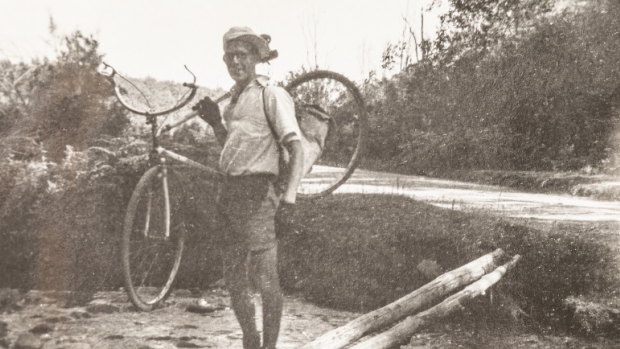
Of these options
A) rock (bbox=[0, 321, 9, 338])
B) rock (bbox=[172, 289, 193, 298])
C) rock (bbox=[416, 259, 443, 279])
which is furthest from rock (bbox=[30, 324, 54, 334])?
rock (bbox=[416, 259, 443, 279])

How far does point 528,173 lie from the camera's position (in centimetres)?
1187

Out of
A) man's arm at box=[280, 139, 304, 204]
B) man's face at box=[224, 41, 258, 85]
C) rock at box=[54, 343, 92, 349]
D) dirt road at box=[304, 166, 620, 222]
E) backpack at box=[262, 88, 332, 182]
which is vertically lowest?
rock at box=[54, 343, 92, 349]

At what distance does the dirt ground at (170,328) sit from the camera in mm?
5180

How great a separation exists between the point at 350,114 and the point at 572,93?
361 inches

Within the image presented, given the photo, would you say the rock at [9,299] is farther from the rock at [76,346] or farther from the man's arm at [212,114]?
the man's arm at [212,114]

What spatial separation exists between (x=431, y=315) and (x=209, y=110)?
283 centimetres

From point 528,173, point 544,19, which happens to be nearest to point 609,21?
point 544,19

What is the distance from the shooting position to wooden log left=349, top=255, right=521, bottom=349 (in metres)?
4.66

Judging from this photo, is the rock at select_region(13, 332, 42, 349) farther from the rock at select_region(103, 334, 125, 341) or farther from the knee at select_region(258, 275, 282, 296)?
the knee at select_region(258, 275, 282, 296)

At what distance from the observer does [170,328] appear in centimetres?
554

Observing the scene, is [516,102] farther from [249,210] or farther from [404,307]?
[249,210]

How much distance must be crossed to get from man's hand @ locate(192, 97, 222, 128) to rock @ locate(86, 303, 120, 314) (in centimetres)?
282

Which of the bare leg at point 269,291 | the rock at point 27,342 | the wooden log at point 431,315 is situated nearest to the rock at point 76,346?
the rock at point 27,342

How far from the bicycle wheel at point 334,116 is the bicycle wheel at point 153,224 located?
2.99ft
